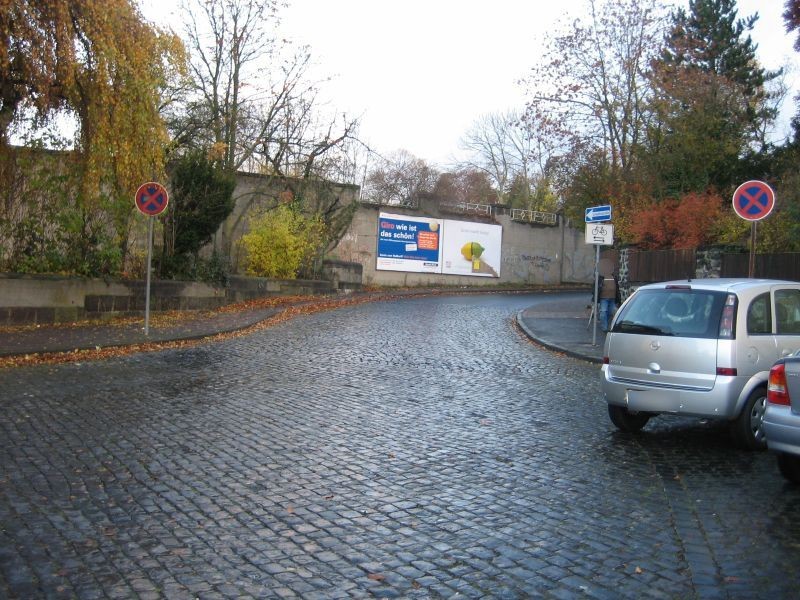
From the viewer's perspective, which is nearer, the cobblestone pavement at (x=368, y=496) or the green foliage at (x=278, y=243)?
the cobblestone pavement at (x=368, y=496)

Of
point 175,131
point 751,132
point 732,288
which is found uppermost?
point 751,132

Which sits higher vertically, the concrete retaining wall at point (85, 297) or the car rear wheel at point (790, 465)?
the concrete retaining wall at point (85, 297)

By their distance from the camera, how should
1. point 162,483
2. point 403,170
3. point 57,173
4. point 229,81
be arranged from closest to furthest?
point 162,483 < point 57,173 < point 229,81 < point 403,170

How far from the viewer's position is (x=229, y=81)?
82.0 ft

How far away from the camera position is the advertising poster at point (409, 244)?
35531 mm

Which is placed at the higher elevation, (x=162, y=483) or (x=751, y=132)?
(x=751, y=132)

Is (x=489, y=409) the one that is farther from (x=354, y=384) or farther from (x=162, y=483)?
(x=162, y=483)

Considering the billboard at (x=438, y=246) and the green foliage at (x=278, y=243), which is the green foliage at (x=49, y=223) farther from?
the billboard at (x=438, y=246)

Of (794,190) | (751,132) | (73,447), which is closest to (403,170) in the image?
(751,132)

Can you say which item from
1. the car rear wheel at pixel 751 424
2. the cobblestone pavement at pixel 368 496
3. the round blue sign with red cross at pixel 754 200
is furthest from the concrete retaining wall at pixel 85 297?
the car rear wheel at pixel 751 424

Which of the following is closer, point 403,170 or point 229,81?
point 229,81

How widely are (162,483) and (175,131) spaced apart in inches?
765


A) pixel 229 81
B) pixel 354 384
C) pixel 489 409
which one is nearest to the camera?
pixel 489 409

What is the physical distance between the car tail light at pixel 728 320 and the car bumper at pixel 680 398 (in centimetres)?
45
